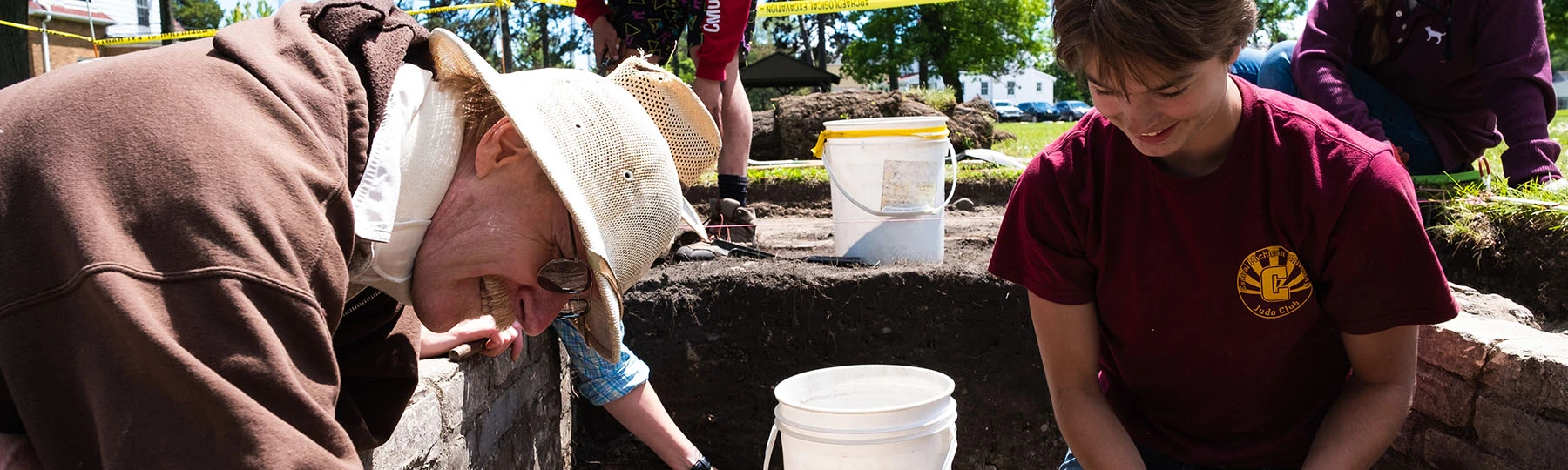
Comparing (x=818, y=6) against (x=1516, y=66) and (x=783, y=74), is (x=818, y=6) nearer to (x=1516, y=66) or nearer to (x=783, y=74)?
(x=1516, y=66)

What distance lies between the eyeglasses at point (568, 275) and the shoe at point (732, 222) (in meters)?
3.04

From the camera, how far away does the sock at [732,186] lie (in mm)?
4676

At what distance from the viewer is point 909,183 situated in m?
3.99

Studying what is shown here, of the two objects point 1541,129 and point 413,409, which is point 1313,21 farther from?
point 413,409

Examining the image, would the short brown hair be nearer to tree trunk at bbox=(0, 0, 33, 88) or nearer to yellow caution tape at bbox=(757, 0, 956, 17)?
yellow caution tape at bbox=(757, 0, 956, 17)

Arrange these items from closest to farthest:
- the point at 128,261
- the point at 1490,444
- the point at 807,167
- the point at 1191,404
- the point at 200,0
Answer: the point at 128,261, the point at 1191,404, the point at 1490,444, the point at 807,167, the point at 200,0

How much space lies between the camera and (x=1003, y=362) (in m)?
4.12

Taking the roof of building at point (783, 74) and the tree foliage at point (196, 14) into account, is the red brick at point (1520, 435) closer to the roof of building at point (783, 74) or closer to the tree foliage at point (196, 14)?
the roof of building at point (783, 74)

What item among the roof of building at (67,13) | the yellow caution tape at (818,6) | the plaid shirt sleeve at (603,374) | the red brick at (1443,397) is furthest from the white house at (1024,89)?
the red brick at (1443,397)

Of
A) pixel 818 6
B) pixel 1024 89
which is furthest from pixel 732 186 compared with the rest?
pixel 1024 89

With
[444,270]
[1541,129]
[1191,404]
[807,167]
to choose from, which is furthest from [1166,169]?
[807,167]

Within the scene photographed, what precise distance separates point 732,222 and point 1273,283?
116 inches

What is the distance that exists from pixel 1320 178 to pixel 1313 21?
2.48m

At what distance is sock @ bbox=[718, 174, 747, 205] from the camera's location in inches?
184
